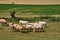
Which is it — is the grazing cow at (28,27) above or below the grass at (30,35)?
above

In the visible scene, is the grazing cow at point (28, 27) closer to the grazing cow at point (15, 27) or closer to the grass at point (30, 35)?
the grazing cow at point (15, 27)

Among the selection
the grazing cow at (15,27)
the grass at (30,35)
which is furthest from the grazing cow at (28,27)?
the grass at (30,35)

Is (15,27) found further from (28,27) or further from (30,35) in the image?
(30,35)

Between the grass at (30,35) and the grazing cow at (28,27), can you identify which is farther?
the grazing cow at (28,27)

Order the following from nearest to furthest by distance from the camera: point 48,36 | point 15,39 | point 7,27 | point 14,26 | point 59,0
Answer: point 15,39
point 48,36
point 14,26
point 7,27
point 59,0

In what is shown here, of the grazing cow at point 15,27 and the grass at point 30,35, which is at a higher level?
the grazing cow at point 15,27

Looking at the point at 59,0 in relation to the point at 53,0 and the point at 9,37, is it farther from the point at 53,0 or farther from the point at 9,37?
the point at 9,37

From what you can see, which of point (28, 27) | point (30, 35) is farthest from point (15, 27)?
point (30, 35)

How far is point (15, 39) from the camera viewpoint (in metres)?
12.2

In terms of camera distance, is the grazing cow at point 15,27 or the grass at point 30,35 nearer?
the grass at point 30,35

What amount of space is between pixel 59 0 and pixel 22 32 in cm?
2262

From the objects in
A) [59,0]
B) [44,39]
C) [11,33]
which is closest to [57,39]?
[44,39]

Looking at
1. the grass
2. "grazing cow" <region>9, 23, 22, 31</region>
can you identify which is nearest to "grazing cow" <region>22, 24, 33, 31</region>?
"grazing cow" <region>9, 23, 22, 31</region>

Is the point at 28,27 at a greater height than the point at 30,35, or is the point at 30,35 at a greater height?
the point at 28,27
